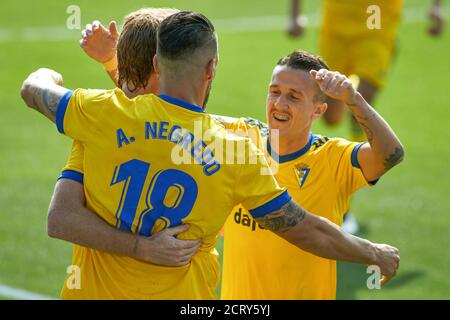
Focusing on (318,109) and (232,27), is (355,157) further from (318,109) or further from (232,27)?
(232,27)

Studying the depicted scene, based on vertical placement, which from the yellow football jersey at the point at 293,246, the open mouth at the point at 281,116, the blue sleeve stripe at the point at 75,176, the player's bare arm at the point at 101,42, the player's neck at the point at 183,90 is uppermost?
the player's bare arm at the point at 101,42

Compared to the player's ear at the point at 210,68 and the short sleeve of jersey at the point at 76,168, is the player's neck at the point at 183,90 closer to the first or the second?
the player's ear at the point at 210,68

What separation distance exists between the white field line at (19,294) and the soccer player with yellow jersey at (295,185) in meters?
2.73

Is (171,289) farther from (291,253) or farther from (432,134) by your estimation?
(432,134)

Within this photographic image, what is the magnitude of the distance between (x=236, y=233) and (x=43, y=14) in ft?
43.6

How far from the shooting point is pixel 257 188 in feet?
13.7

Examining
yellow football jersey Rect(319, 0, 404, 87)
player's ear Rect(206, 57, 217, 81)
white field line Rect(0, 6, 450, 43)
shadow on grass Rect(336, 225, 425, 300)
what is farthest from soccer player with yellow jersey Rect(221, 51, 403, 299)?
white field line Rect(0, 6, 450, 43)

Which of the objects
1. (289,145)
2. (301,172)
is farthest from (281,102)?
(301,172)

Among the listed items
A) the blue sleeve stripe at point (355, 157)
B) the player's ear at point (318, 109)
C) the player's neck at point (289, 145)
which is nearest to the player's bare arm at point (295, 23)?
the player's ear at point (318, 109)

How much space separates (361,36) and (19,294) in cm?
497

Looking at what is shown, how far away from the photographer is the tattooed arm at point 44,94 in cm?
423

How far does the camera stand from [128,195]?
4.16 m

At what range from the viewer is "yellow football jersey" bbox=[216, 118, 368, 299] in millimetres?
5152
